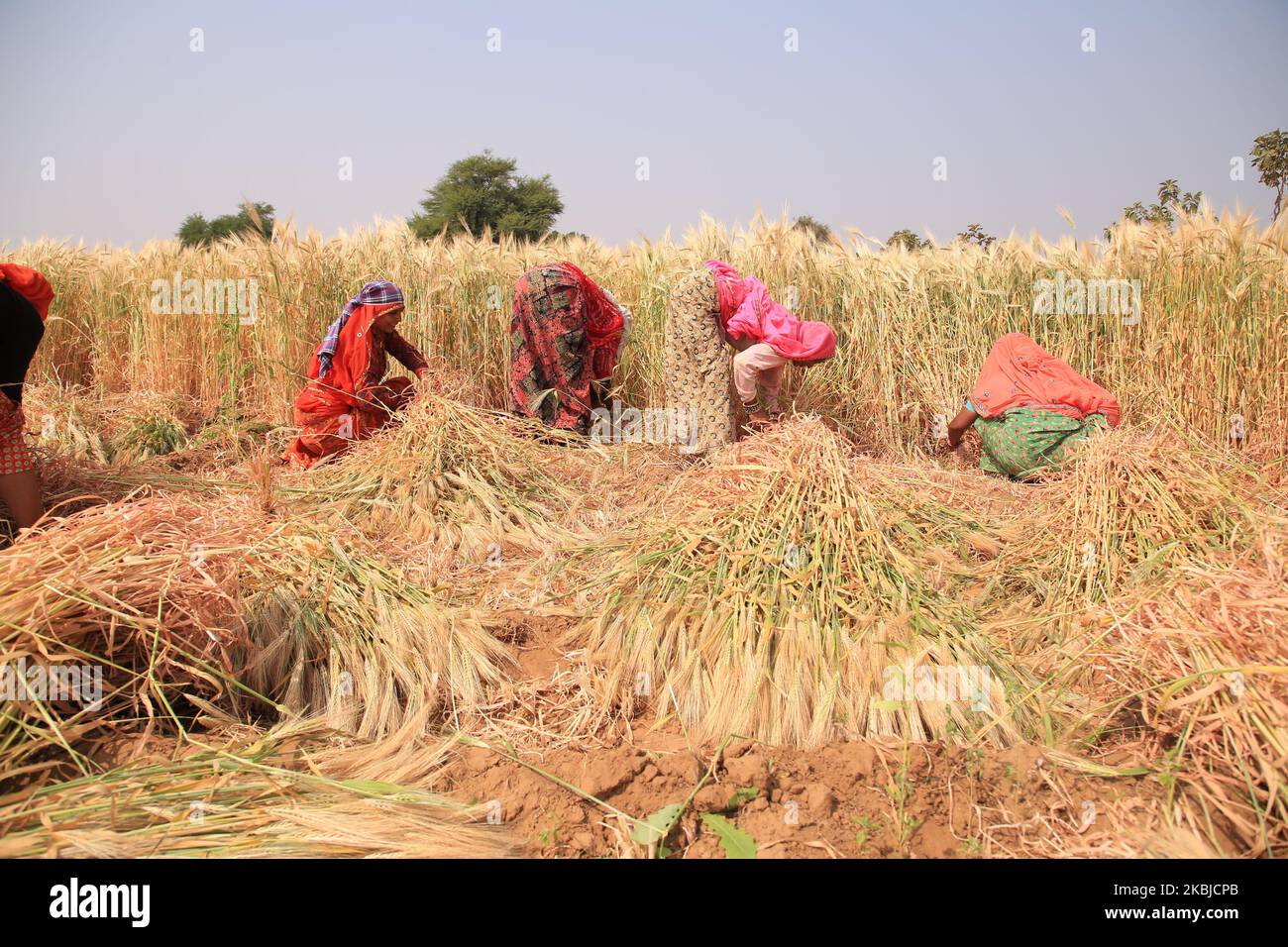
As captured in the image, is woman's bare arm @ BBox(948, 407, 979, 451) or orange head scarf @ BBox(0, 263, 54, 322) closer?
orange head scarf @ BBox(0, 263, 54, 322)

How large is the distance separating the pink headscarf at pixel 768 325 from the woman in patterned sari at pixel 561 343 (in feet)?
2.72

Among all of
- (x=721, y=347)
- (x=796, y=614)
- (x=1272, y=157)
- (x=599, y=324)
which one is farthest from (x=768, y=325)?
(x=1272, y=157)

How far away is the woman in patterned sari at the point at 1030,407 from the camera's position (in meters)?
4.52

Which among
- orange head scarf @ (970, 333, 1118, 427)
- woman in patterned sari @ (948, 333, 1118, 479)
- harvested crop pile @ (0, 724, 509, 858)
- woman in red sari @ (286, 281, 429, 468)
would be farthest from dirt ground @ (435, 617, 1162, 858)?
woman in red sari @ (286, 281, 429, 468)

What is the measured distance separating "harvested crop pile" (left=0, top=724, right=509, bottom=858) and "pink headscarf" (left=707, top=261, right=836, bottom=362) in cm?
340

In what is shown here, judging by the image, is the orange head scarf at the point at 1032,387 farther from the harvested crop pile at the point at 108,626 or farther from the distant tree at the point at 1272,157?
the distant tree at the point at 1272,157

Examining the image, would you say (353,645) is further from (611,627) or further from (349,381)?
(349,381)

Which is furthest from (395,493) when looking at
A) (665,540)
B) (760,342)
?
(760,342)

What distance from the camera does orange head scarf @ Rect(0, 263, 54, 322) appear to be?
10.5 ft

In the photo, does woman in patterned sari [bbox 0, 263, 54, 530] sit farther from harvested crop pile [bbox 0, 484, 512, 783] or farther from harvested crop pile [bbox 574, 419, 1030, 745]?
harvested crop pile [bbox 574, 419, 1030, 745]

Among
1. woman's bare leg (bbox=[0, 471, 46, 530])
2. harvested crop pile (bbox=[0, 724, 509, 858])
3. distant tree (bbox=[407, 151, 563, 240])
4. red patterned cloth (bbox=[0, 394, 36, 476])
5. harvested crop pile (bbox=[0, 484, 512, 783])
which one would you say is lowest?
harvested crop pile (bbox=[0, 724, 509, 858])

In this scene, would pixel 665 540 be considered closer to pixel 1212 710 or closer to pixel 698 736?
pixel 698 736

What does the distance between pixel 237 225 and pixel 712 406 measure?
29.0 m

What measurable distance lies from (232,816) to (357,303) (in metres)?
3.80
